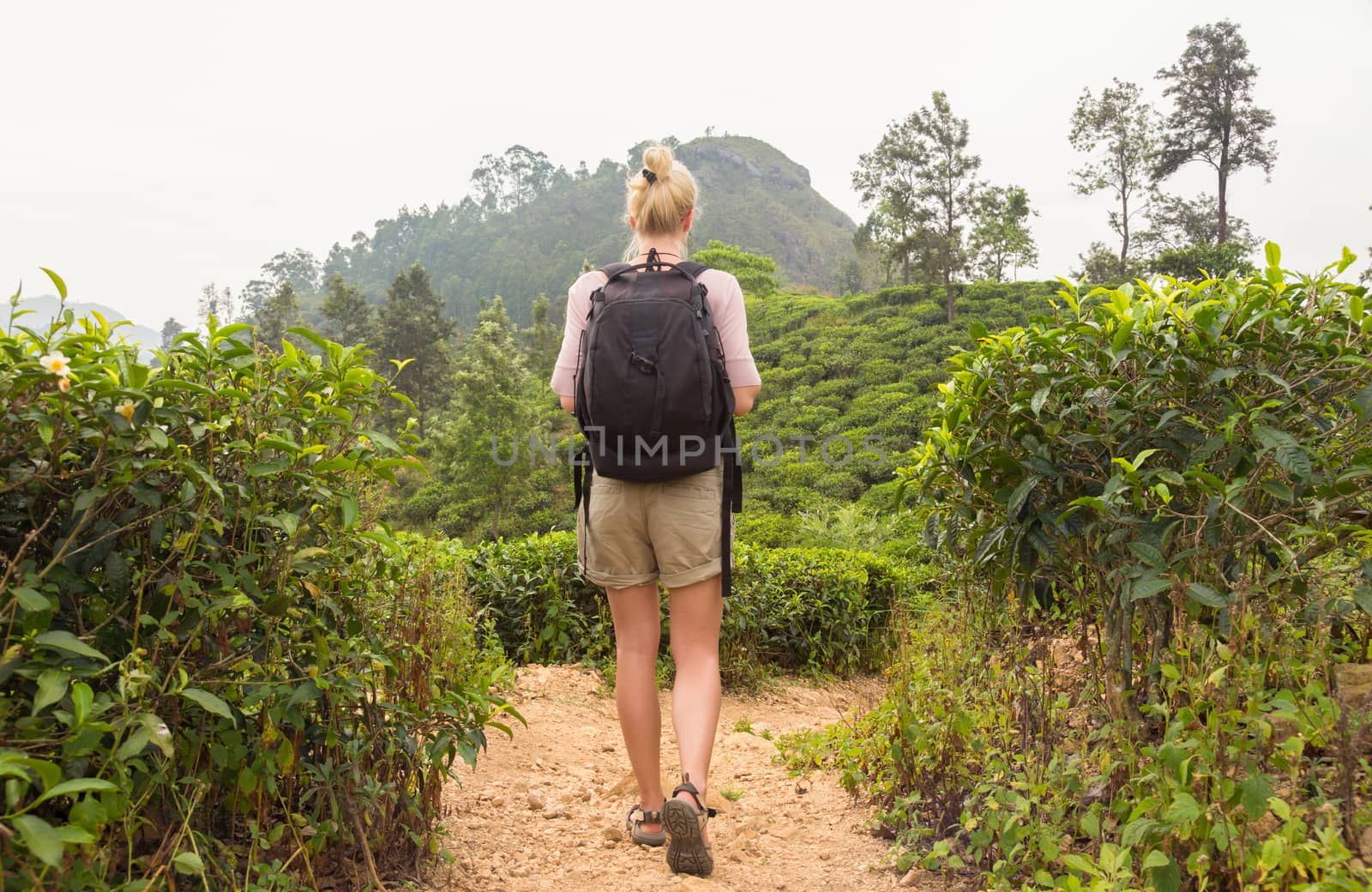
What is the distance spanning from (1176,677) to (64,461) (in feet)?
6.62

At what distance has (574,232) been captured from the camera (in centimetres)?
8294

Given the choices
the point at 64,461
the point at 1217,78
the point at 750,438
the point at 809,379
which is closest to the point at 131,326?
the point at 64,461

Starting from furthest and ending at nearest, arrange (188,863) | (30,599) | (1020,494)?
(1020,494) < (188,863) < (30,599)

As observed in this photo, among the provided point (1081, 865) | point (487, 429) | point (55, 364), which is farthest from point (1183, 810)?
point (487, 429)

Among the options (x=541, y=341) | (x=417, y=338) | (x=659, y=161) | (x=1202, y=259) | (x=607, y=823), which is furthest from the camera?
(x=541, y=341)

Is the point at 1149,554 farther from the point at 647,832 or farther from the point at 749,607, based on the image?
the point at 749,607

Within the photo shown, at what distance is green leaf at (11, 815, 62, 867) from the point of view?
1168mm

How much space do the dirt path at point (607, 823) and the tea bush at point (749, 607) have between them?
770 mm

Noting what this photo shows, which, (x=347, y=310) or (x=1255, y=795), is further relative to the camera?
(x=347, y=310)

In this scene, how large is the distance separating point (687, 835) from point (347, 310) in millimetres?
37683

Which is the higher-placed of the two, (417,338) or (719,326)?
(417,338)

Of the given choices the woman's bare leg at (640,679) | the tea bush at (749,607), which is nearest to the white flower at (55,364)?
the woman's bare leg at (640,679)

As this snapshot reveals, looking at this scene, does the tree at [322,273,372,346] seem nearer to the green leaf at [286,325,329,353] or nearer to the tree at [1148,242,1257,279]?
the tree at [1148,242,1257,279]

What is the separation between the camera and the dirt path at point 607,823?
2219mm
